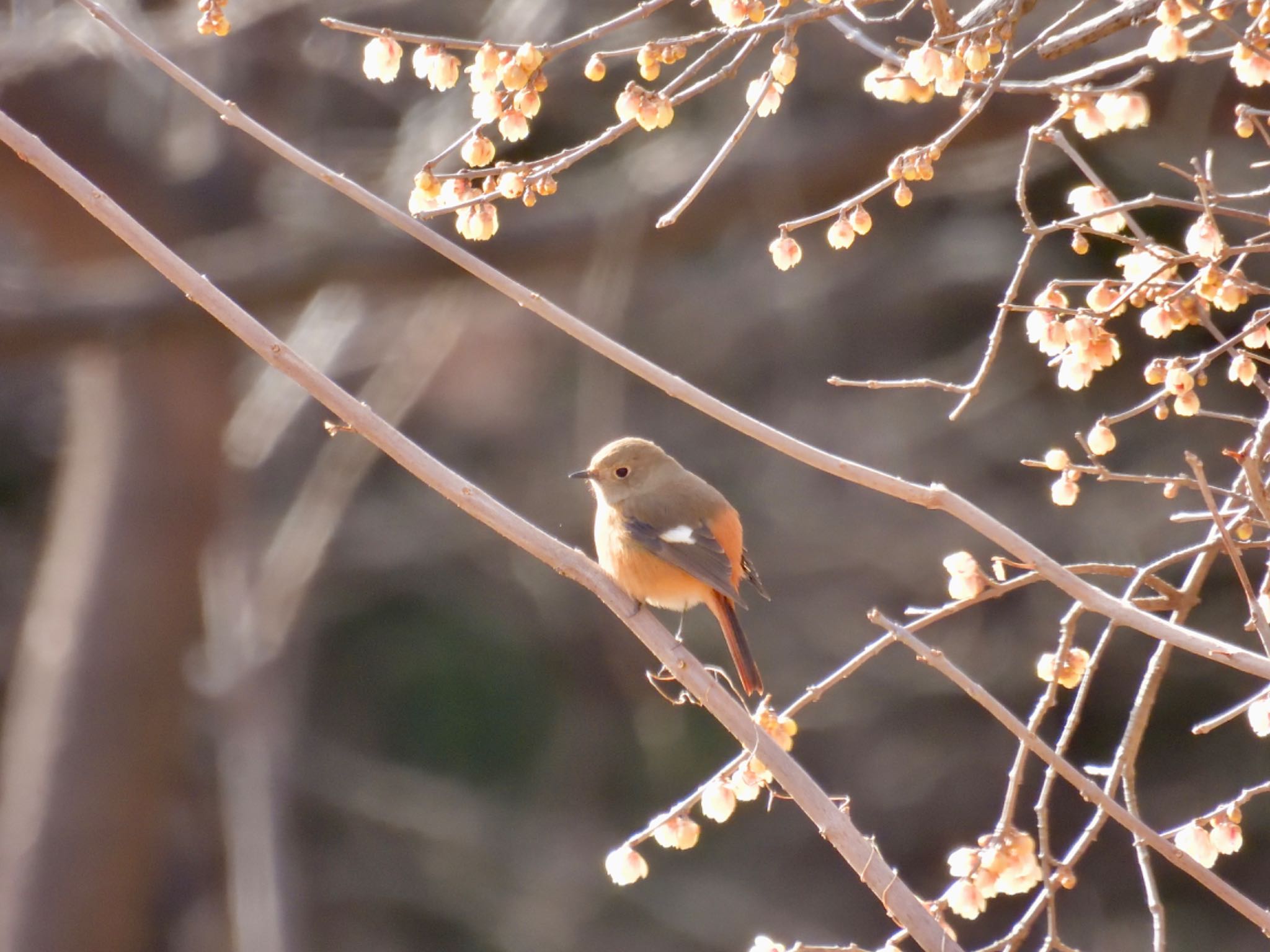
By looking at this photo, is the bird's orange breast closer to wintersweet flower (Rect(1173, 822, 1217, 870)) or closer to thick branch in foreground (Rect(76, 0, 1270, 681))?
thick branch in foreground (Rect(76, 0, 1270, 681))

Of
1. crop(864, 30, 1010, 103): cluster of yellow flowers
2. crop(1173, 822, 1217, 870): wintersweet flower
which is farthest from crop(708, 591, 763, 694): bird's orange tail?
crop(864, 30, 1010, 103): cluster of yellow flowers

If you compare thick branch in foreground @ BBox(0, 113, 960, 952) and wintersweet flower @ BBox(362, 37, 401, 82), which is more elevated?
wintersweet flower @ BBox(362, 37, 401, 82)

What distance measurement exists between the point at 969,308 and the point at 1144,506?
1.43m

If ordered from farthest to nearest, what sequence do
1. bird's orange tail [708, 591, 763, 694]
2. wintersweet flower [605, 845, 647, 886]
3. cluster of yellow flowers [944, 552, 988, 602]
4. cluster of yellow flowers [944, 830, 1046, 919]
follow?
1. bird's orange tail [708, 591, 763, 694]
2. wintersweet flower [605, 845, 647, 886]
3. cluster of yellow flowers [944, 552, 988, 602]
4. cluster of yellow flowers [944, 830, 1046, 919]

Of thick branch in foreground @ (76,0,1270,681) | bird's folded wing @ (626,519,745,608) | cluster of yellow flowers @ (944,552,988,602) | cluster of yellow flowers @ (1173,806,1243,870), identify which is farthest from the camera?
bird's folded wing @ (626,519,745,608)

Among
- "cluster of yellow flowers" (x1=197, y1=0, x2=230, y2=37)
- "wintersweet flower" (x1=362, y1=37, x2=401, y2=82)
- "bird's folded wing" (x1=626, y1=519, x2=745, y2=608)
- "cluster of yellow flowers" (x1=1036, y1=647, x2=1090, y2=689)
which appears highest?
"bird's folded wing" (x1=626, y1=519, x2=745, y2=608)

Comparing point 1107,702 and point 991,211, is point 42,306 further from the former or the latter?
point 1107,702

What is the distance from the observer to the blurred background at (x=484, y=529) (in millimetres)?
6664

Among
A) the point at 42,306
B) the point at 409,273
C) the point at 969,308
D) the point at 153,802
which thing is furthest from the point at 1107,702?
the point at 42,306

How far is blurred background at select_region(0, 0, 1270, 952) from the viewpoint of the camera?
6664 millimetres

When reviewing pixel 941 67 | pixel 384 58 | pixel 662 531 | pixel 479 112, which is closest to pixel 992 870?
pixel 941 67

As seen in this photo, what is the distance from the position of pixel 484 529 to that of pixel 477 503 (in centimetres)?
701

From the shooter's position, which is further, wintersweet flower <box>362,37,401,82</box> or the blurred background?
the blurred background

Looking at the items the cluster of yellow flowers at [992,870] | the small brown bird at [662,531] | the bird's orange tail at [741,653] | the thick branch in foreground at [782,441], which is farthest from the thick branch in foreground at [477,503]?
the small brown bird at [662,531]
